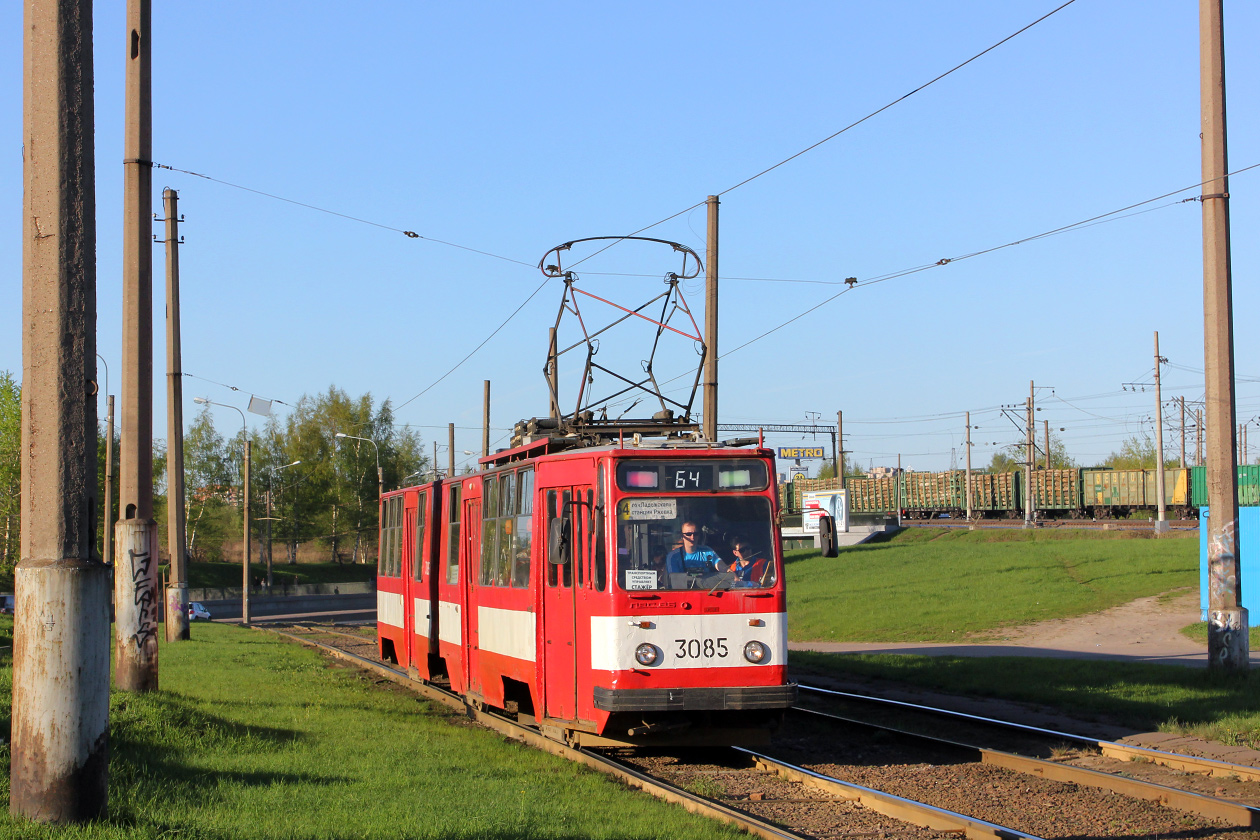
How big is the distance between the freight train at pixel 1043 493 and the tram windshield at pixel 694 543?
163ft

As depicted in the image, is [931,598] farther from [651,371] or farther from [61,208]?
[61,208]

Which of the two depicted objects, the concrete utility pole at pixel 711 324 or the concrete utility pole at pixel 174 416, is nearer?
the concrete utility pole at pixel 711 324

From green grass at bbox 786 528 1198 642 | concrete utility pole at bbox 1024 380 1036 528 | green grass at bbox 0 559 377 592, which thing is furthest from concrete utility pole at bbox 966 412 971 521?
green grass at bbox 0 559 377 592

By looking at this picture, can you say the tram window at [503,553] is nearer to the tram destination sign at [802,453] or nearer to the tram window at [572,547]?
the tram window at [572,547]

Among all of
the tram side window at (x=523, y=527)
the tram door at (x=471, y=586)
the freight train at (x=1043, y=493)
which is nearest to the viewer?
the tram side window at (x=523, y=527)

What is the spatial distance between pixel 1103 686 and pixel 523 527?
27.2 feet

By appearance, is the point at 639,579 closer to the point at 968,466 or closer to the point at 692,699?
the point at 692,699

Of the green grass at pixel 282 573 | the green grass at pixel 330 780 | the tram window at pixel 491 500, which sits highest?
the tram window at pixel 491 500

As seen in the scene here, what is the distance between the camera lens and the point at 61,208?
585 centimetres

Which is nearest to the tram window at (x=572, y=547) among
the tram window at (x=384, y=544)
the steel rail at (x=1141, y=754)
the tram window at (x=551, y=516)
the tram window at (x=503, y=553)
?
the tram window at (x=551, y=516)

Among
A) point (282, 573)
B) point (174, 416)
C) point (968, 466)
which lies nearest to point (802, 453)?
point (968, 466)

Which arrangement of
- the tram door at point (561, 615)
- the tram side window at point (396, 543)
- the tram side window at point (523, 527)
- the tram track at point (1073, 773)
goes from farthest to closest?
the tram side window at point (396, 543)
the tram side window at point (523, 527)
the tram door at point (561, 615)
the tram track at point (1073, 773)

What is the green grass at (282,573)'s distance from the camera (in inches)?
2817

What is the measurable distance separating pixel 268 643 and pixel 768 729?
Answer: 19673 mm
